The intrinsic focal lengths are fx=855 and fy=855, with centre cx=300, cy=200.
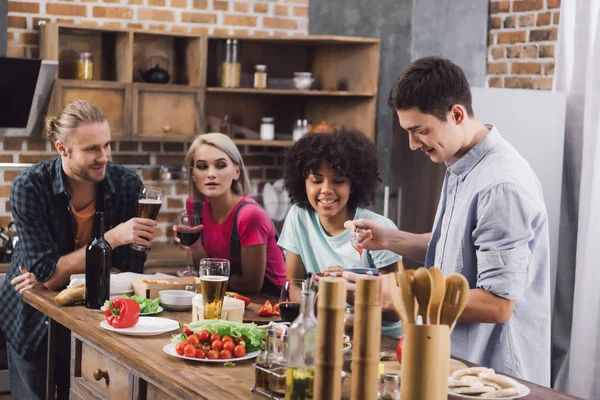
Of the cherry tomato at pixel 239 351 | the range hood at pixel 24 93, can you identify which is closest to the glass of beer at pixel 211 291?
the cherry tomato at pixel 239 351

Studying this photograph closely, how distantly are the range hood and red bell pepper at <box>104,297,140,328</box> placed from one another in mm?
2497

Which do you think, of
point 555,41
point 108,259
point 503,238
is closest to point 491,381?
point 503,238

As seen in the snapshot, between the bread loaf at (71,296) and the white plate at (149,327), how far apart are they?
→ 32cm

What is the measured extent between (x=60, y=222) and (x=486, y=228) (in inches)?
71.3

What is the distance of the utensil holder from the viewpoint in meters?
1.71

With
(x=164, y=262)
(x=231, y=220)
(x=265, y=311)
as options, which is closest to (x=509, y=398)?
(x=265, y=311)

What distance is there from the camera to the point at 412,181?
4.63 metres

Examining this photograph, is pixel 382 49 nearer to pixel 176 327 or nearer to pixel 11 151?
pixel 11 151

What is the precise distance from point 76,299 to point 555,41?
10.3 ft

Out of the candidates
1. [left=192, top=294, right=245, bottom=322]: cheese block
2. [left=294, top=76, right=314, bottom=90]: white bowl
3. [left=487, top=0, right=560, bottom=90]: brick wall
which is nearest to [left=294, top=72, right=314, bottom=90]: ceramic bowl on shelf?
[left=294, top=76, right=314, bottom=90]: white bowl

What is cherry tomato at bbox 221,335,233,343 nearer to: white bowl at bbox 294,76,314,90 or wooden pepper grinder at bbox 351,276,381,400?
wooden pepper grinder at bbox 351,276,381,400

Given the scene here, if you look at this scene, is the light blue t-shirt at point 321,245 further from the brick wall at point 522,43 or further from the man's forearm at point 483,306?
the brick wall at point 522,43

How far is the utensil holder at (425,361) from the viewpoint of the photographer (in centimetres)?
171

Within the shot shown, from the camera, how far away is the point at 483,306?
7.50 ft
